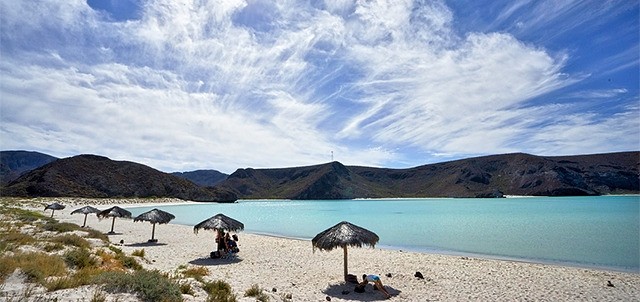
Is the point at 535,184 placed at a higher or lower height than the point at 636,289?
higher

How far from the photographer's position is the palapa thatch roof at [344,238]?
1038cm

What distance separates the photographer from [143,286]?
20.0 feet

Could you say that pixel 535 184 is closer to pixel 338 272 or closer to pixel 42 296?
pixel 338 272

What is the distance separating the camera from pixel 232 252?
14953mm

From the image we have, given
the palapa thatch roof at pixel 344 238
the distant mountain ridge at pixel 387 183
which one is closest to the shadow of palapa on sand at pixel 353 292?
the palapa thatch roof at pixel 344 238

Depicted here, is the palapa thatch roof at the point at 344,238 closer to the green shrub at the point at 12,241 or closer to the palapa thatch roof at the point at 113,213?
the green shrub at the point at 12,241

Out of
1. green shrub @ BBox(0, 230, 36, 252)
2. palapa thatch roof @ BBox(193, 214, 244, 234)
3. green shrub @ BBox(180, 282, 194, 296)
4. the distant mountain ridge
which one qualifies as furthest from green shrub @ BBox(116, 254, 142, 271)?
the distant mountain ridge

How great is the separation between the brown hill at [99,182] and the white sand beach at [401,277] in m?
78.3

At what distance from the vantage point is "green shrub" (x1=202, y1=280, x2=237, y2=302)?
21.5 ft

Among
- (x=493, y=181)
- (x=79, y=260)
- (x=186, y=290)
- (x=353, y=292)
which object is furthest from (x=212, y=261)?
(x=493, y=181)

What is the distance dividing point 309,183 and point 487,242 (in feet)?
486

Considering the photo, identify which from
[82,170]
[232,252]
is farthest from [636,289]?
[82,170]

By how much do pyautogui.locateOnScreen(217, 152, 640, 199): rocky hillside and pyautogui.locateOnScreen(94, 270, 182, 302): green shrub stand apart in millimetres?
154426

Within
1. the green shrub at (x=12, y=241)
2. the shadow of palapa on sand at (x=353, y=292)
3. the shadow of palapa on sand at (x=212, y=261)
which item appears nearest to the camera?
the shadow of palapa on sand at (x=353, y=292)
